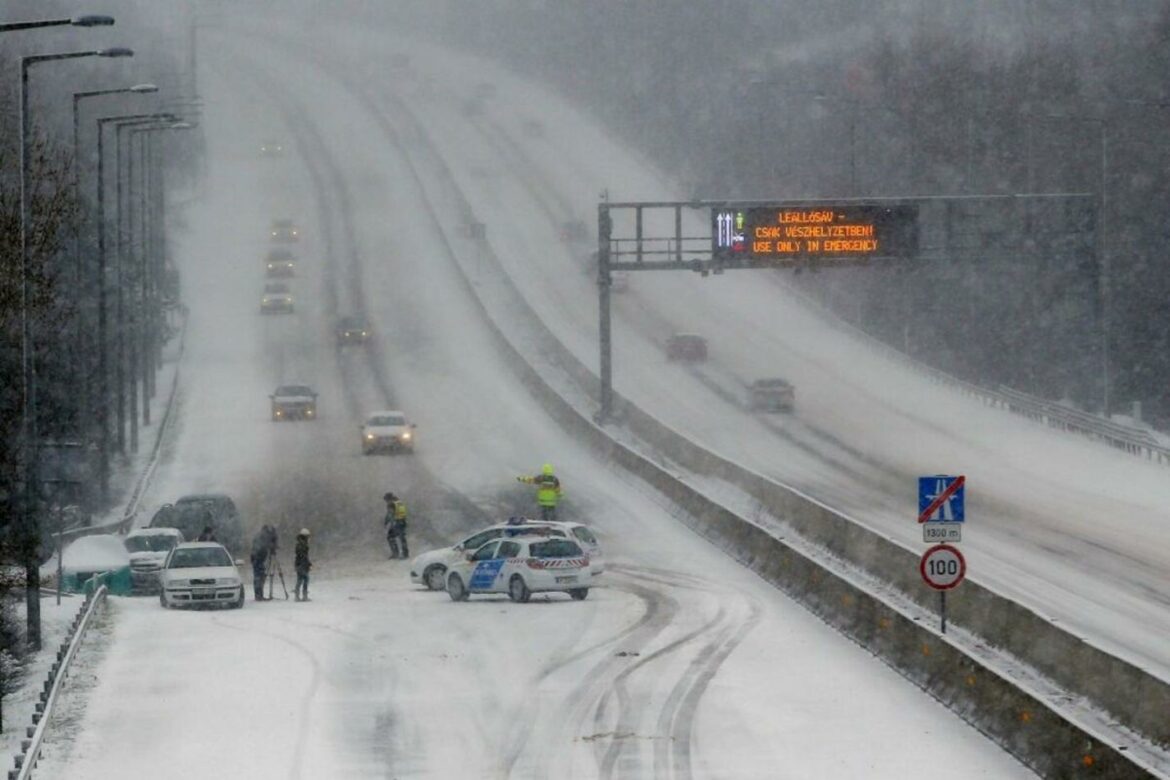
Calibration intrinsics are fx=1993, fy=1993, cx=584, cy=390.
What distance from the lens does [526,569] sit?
115 ft

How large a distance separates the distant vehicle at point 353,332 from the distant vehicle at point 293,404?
53.3 ft

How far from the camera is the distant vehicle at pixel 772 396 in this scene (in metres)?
69.8

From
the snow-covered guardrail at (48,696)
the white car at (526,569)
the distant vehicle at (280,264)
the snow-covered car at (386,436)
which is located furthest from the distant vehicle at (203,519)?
the distant vehicle at (280,264)

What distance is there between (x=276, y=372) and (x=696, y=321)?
21.9m

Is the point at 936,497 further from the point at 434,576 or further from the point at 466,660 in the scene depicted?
the point at 434,576

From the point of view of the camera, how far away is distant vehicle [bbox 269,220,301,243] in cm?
10819

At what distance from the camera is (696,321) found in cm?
9156

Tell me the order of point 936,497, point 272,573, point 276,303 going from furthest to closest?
point 276,303 < point 272,573 < point 936,497

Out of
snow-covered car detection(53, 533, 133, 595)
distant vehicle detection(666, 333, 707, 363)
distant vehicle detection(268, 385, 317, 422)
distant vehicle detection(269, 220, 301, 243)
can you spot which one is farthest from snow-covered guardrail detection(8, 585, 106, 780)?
distant vehicle detection(269, 220, 301, 243)

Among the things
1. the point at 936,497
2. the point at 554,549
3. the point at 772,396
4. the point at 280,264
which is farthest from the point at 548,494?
the point at 280,264

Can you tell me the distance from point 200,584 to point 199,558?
45.1 inches

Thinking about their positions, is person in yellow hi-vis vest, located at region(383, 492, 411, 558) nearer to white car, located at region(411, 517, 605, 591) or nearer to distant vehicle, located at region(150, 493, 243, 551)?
distant vehicle, located at region(150, 493, 243, 551)

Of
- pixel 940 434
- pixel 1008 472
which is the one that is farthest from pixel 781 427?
pixel 1008 472

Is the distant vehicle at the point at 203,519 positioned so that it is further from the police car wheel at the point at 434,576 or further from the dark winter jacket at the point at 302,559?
the police car wheel at the point at 434,576
